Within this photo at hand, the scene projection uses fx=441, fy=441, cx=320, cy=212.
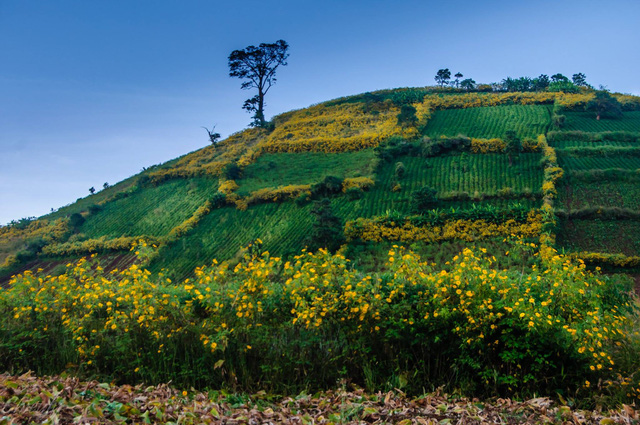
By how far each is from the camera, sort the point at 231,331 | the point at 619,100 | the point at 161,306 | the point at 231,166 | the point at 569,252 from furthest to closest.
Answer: the point at 619,100, the point at 231,166, the point at 569,252, the point at 161,306, the point at 231,331

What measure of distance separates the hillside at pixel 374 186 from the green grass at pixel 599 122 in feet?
0.53

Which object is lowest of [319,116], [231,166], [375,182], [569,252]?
[569,252]

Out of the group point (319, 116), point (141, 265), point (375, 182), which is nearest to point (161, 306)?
point (141, 265)

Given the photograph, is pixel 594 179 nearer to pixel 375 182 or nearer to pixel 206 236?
pixel 375 182

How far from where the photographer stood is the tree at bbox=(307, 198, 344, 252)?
77.0 ft

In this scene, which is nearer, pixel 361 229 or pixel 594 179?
pixel 361 229

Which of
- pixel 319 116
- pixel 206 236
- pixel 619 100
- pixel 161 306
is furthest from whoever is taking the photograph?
pixel 319 116

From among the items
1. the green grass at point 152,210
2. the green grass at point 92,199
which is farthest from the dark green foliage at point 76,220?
the green grass at point 92,199

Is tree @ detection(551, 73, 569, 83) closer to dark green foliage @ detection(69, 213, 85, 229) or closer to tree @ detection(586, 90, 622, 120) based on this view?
tree @ detection(586, 90, 622, 120)

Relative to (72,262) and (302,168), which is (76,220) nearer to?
(72,262)

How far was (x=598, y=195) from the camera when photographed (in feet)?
84.7

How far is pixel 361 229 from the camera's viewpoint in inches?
994

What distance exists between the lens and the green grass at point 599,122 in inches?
1409

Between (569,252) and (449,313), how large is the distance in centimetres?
1879
